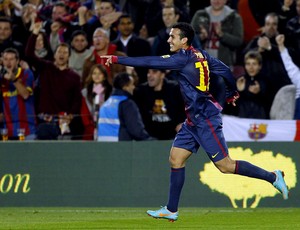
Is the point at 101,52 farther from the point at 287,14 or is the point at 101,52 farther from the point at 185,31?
the point at 185,31

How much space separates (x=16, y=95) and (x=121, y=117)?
2.48 meters

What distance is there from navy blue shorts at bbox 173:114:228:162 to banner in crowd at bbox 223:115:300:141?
14.7ft

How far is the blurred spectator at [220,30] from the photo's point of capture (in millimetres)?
18312

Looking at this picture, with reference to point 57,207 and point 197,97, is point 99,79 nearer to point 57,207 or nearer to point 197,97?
point 57,207

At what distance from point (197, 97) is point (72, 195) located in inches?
192

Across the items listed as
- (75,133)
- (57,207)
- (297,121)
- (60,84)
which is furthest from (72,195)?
(297,121)

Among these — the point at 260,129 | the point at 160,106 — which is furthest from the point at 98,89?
the point at 260,129

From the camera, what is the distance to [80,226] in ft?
37.9

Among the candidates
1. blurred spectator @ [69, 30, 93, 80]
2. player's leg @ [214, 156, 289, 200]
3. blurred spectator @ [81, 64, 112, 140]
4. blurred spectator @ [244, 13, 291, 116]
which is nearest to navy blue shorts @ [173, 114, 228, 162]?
player's leg @ [214, 156, 289, 200]

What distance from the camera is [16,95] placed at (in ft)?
57.4

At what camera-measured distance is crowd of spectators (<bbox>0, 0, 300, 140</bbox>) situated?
1697 cm

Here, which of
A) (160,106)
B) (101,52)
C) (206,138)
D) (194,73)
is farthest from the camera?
(101,52)

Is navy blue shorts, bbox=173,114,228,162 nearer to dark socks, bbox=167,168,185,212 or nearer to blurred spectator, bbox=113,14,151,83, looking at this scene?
dark socks, bbox=167,168,185,212

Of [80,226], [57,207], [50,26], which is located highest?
[50,26]
